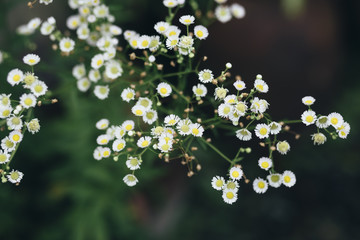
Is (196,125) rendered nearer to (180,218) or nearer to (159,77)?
(159,77)

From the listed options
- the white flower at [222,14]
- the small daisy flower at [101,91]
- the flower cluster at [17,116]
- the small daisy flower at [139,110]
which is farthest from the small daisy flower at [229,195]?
A: the white flower at [222,14]

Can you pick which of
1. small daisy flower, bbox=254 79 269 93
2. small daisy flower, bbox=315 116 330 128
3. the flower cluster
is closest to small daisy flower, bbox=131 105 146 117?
the flower cluster

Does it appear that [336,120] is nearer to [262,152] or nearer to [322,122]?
[322,122]

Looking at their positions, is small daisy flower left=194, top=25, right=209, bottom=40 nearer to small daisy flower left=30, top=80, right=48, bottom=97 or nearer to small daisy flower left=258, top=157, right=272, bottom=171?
small daisy flower left=258, top=157, right=272, bottom=171

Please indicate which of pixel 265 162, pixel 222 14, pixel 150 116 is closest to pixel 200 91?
pixel 150 116

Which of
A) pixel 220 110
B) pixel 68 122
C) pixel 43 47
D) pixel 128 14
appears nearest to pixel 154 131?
pixel 220 110

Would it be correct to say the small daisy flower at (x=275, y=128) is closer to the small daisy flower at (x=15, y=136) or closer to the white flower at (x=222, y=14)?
the white flower at (x=222, y=14)
